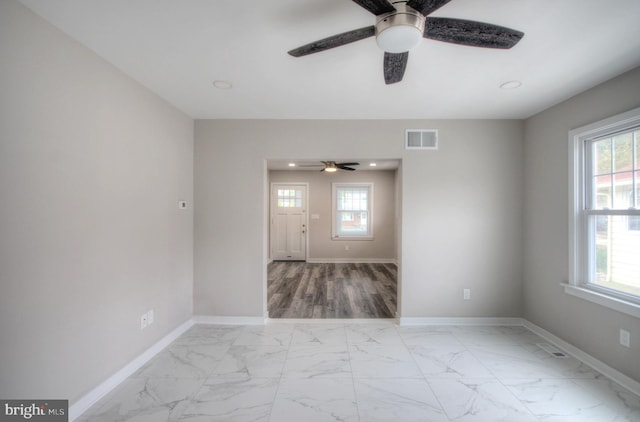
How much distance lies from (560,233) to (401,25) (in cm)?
275

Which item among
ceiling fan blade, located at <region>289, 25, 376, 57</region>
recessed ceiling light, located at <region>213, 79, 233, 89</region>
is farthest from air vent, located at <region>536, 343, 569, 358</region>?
recessed ceiling light, located at <region>213, 79, 233, 89</region>

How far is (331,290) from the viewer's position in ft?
15.1

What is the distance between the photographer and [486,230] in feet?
10.4

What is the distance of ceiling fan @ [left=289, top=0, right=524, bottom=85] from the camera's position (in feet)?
3.94

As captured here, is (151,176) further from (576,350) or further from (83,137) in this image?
(576,350)

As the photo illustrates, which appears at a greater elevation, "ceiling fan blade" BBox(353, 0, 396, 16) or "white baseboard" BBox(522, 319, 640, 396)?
"ceiling fan blade" BBox(353, 0, 396, 16)

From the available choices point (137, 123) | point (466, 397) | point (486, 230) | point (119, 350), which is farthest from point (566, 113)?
point (119, 350)

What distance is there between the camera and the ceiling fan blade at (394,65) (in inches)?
59.1

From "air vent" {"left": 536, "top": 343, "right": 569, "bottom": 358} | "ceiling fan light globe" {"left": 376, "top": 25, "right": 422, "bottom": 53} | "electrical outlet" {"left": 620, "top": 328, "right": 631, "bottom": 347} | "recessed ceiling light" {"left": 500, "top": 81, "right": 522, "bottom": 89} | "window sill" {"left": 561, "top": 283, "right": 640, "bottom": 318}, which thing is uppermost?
"recessed ceiling light" {"left": 500, "top": 81, "right": 522, "bottom": 89}

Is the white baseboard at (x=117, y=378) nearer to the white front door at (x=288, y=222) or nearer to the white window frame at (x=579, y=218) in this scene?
the white window frame at (x=579, y=218)

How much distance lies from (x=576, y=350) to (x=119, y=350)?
13.3 ft

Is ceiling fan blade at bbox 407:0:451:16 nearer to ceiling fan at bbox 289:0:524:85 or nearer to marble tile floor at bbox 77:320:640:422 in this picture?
ceiling fan at bbox 289:0:524:85

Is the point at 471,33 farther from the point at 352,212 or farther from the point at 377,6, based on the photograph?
the point at 352,212

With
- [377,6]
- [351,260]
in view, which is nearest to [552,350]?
[377,6]
